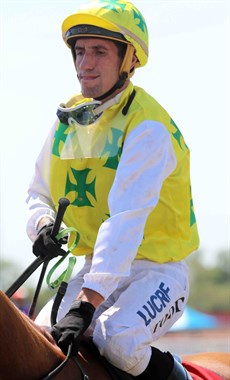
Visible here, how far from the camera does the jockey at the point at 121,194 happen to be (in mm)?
6250

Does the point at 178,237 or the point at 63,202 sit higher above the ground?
the point at 63,202

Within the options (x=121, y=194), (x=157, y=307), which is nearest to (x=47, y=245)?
(x=121, y=194)

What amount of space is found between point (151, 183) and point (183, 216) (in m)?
0.51

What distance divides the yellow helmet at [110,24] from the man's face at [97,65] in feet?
0.17

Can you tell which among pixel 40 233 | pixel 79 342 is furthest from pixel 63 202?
pixel 79 342

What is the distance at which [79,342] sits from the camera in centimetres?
596

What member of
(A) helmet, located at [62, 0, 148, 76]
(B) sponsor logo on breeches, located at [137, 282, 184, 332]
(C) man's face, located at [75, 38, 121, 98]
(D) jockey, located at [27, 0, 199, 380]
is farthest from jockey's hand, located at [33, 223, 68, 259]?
(A) helmet, located at [62, 0, 148, 76]

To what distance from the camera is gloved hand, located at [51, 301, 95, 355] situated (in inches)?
231

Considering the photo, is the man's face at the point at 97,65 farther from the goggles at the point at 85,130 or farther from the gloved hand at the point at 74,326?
the gloved hand at the point at 74,326

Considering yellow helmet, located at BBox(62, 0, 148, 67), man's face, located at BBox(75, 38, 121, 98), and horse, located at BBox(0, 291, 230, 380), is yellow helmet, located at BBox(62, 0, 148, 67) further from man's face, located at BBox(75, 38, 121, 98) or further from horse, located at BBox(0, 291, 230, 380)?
horse, located at BBox(0, 291, 230, 380)

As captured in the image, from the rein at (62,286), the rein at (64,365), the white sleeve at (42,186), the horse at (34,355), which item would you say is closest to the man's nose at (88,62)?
the white sleeve at (42,186)

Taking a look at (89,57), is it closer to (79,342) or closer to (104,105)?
(104,105)

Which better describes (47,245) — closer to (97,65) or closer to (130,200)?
(130,200)

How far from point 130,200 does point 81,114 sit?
2.68 ft
